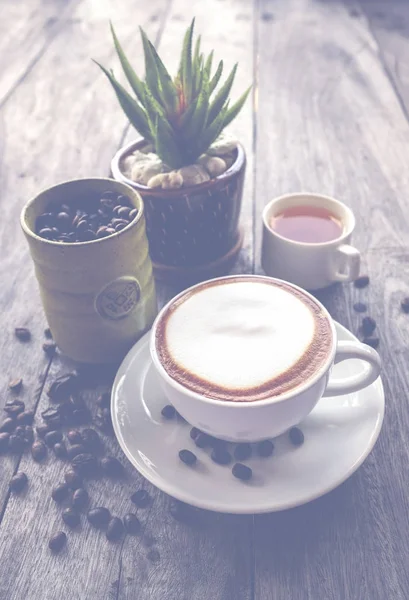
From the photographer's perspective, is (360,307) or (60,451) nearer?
(60,451)

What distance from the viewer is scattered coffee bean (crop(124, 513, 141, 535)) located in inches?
28.5

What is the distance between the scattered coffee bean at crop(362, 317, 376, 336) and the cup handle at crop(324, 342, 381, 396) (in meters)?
0.19

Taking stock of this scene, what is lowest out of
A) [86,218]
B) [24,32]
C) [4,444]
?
[4,444]

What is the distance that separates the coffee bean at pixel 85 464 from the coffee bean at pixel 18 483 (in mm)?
66

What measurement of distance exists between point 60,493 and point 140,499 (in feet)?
0.35

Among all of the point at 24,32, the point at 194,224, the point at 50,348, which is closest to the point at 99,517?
the point at 50,348

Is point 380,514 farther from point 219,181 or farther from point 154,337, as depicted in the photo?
point 219,181

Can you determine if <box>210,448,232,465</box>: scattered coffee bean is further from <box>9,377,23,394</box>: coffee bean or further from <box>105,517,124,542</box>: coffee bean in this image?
<box>9,377,23,394</box>: coffee bean

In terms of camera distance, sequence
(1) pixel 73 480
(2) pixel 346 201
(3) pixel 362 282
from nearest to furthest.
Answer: (1) pixel 73 480
(3) pixel 362 282
(2) pixel 346 201

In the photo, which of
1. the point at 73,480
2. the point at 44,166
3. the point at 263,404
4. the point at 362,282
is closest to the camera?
the point at 263,404

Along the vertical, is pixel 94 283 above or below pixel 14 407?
above

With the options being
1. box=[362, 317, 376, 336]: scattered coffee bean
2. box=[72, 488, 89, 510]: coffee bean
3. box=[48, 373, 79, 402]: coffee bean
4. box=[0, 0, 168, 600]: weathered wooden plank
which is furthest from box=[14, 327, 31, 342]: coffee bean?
box=[362, 317, 376, 336]: scattered coffee bean

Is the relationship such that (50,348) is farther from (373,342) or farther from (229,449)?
(373,342)

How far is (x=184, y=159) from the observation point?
100 cm
